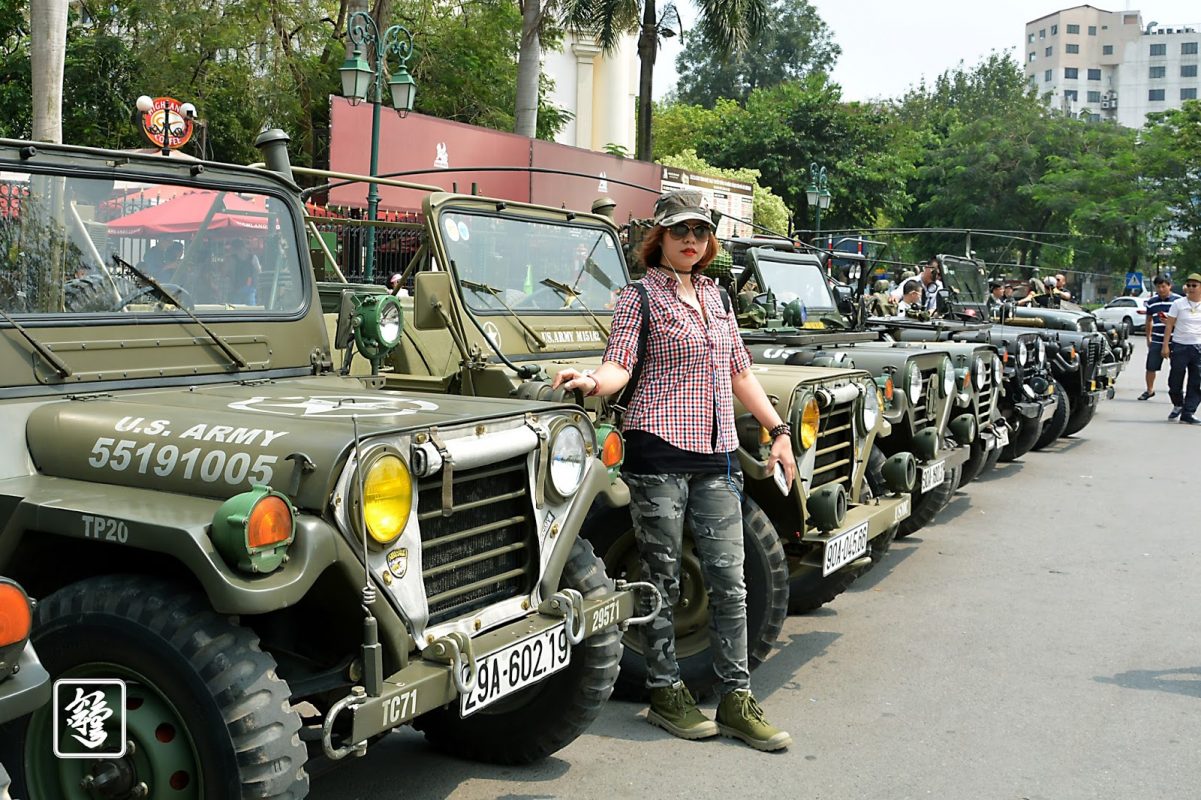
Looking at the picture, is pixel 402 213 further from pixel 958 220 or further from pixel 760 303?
pixel 958 220

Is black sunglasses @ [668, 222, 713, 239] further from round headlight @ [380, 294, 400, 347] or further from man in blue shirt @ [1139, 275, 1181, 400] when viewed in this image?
man in blue shirt @ [1139, 275, 1181, 400]

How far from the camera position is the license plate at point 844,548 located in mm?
5219

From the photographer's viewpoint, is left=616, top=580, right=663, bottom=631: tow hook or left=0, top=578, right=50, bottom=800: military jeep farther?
left=616, top=580, right=663, bottom=631: tow hook

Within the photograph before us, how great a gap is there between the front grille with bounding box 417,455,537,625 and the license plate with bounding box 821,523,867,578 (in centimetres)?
184

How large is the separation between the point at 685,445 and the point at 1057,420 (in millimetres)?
9516

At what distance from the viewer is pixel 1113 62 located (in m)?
116

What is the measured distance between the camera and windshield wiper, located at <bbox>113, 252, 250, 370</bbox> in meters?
4.23

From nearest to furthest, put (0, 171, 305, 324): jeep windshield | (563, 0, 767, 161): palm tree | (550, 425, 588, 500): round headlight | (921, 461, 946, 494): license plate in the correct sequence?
(550, 425, 588, 500): round headlight → (0, 171, 305, 324): jeep windshield → (921, 461, 946, 494): license plate → (563, 0, 767, 161): palm tree

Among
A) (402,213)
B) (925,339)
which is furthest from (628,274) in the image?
(402,213)

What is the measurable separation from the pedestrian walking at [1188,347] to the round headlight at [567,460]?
13649 millimetres

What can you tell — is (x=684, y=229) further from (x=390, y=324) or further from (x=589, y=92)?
(x=589, y=92)

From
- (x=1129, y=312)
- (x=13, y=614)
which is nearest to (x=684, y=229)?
(x=13, y=614)

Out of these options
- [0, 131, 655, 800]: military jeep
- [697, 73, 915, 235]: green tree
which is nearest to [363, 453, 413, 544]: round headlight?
[0, 131, 655, 800]: military jeep

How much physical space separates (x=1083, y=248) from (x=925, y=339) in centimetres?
4155
